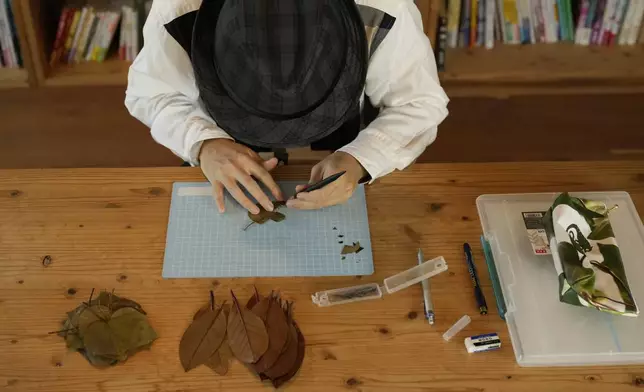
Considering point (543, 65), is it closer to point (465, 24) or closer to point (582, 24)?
point (582, 24)

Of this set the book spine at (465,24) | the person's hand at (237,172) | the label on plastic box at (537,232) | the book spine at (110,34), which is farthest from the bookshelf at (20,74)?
the label on plastic box at (537,232)

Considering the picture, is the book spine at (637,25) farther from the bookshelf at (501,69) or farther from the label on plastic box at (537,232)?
the label on plastic box at (537,232)

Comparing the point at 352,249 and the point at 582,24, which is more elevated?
the point at 352,249

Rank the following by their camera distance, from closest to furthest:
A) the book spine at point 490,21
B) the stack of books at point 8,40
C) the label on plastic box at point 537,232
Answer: the label on plastic box at point 537,232 → the stack of books at point 8,40 → the book spine at point 490,21

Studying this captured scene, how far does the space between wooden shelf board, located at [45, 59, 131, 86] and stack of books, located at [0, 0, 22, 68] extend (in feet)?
0.42

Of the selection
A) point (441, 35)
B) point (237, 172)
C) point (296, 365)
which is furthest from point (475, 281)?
point (441, 35)

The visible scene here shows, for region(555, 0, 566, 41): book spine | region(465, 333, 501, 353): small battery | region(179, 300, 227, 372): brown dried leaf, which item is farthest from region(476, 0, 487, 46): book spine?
region(179, 300, 227, 372): brown dried leaf

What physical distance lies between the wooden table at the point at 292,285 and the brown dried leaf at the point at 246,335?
2cm

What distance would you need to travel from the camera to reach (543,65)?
215cm

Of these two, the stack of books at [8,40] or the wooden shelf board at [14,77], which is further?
the wooden shelf board at [14,77]

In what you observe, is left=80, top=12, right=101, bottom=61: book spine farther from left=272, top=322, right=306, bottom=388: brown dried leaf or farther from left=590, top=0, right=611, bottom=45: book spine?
left=590, top=0, right=611, bottom=45: book spine

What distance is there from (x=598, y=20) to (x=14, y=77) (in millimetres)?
2035

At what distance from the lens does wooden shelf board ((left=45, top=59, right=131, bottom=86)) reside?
6.92ft

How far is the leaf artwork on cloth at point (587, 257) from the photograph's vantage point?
0.96m
